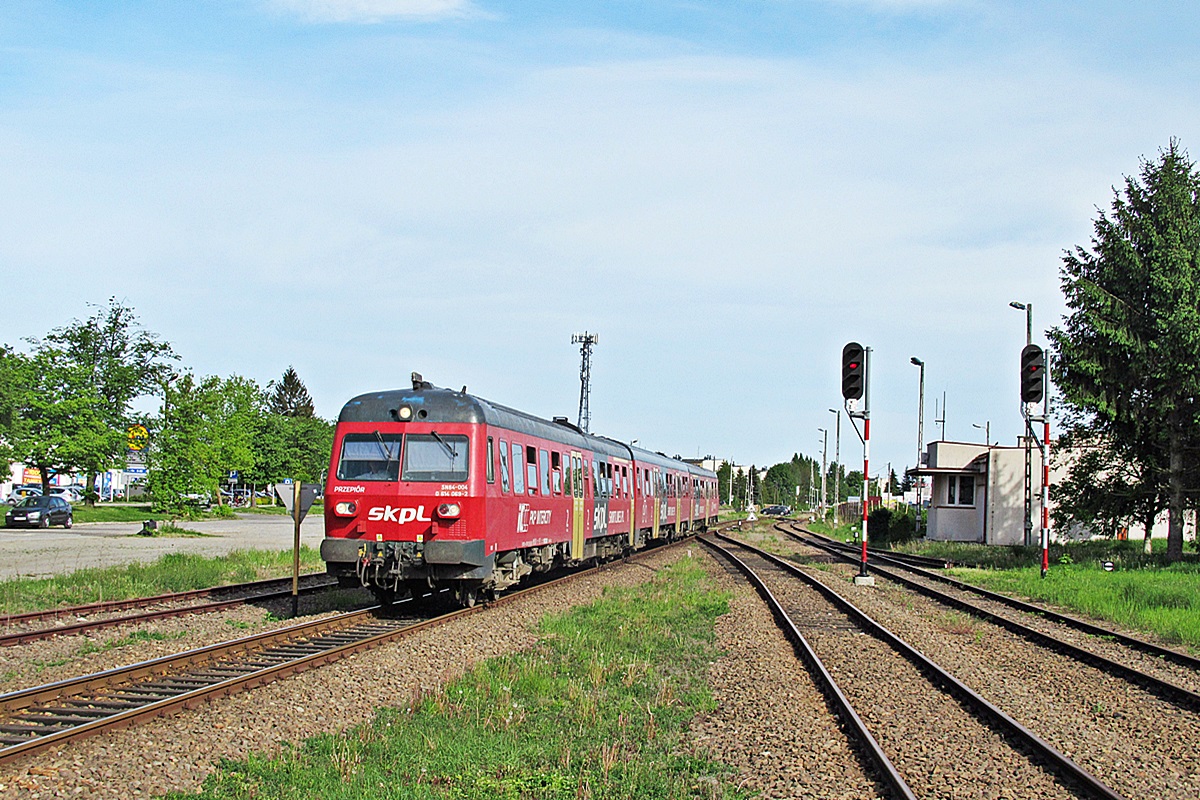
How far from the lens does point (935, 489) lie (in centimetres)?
4103

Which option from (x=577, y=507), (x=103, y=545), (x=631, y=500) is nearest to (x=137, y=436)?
(x=103, y=545)

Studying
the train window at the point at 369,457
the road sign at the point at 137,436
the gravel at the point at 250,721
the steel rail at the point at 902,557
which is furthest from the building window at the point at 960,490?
the road sign at the point at 137,436

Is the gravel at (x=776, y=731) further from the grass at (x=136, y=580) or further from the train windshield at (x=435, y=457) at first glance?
the grass at (x=136, y=580)

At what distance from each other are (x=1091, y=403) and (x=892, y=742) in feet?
66.5

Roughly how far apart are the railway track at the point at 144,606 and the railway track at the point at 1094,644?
1093 centimetres

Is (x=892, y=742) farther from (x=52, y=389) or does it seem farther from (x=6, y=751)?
(x=52, y=389)

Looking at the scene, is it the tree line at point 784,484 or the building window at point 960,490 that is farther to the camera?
the tree line at point 784,484

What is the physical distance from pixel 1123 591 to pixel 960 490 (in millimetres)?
22095

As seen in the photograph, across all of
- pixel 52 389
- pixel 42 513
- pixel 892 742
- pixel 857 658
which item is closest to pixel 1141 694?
pixel 857 658

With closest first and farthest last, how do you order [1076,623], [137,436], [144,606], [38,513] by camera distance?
[144,606] → [1076,623] → [38,513] → [137,436]

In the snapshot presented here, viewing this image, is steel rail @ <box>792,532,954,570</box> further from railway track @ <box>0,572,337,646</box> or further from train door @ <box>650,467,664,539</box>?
railway track @ <box>0,572,337,646</box>

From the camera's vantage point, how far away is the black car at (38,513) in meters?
39.3

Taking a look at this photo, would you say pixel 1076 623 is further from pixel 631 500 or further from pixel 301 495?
pixel 631 500

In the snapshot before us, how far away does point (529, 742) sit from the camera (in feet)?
24.8
